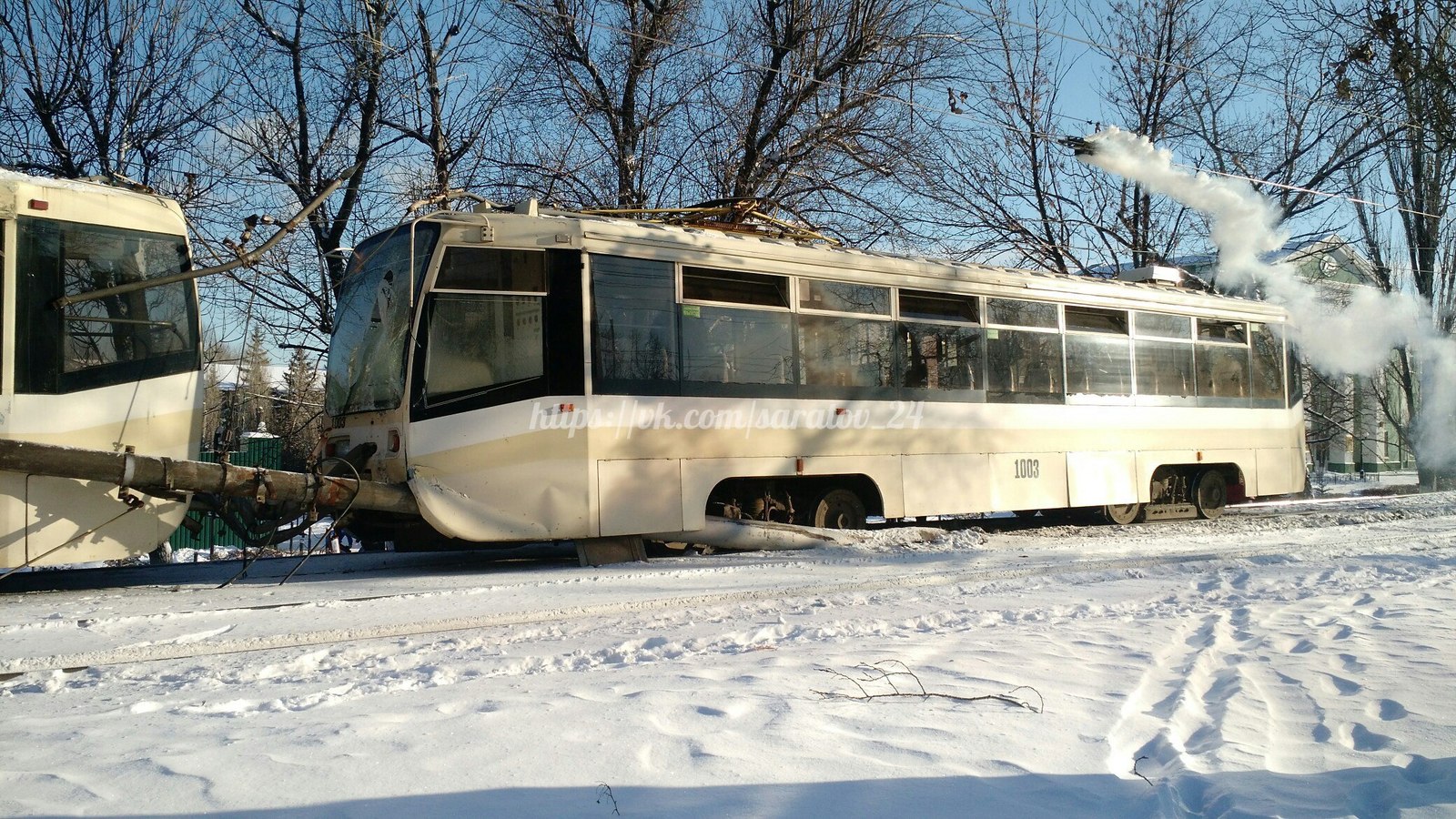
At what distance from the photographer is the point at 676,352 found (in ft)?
31.9

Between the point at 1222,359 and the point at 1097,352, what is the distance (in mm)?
3020

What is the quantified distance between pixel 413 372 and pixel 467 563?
2.57 m

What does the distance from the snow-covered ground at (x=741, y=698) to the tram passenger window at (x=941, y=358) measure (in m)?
3.73

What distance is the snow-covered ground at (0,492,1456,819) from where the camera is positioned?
310 cm

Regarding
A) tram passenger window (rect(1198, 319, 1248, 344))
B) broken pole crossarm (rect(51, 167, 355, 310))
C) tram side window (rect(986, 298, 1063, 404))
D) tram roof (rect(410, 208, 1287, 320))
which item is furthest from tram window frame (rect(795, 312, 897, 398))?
tram passenger window (rect(1198, 319, 1248, 344))

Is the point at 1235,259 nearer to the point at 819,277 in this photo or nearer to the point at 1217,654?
the point at 819,277

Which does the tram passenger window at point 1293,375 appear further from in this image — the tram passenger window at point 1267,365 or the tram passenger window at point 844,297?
the tram passenger window at point 844,297

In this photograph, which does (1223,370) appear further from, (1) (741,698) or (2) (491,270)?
(1) (741,698)

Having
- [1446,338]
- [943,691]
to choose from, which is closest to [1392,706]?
[943,691]

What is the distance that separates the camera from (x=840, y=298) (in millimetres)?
10836

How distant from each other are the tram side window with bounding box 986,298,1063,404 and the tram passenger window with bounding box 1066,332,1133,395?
0.28 m

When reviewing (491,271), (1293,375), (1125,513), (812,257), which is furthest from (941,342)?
(1293,375)

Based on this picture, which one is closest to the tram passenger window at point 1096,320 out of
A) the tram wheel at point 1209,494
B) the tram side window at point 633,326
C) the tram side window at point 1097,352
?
the tram side window at point 1097,352

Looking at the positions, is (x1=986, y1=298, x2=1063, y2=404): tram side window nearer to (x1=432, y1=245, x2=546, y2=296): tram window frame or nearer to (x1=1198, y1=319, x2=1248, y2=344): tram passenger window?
(x1=1198, y1=319, x2=1248, y2=344): tram passenger window
